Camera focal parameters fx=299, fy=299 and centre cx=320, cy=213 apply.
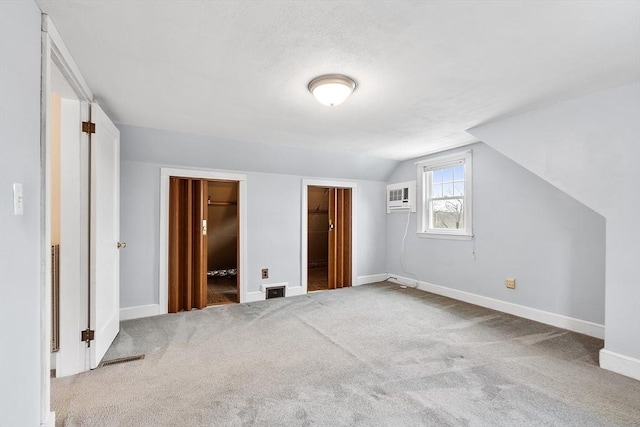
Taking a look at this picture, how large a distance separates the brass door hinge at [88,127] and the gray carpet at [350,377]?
5.74 ft

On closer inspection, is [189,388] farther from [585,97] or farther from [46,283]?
[585,97]

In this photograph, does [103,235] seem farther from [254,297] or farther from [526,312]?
[526,312]

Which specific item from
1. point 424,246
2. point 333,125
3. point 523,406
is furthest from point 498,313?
point 333,125

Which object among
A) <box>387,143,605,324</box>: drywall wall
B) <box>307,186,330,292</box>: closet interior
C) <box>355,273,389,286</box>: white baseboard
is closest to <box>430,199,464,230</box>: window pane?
<box>387,143,605,324</box>: drywall wall

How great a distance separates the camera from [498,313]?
3.46m

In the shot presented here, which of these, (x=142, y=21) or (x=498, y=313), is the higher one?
(x=142, y=21)

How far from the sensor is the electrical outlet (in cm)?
342

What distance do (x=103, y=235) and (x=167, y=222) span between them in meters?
1.20

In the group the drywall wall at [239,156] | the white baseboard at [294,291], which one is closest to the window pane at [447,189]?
the drywall wall at [239,156]

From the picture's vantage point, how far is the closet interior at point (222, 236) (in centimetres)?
475

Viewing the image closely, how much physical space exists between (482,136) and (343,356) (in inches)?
100

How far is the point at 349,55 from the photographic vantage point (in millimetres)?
1799

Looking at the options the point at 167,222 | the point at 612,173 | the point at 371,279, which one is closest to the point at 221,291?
the point at 167,222

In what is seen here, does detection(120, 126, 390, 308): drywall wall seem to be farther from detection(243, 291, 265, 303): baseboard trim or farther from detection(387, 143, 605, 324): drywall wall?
detection(387, 143, 605, 324): drywall wall
